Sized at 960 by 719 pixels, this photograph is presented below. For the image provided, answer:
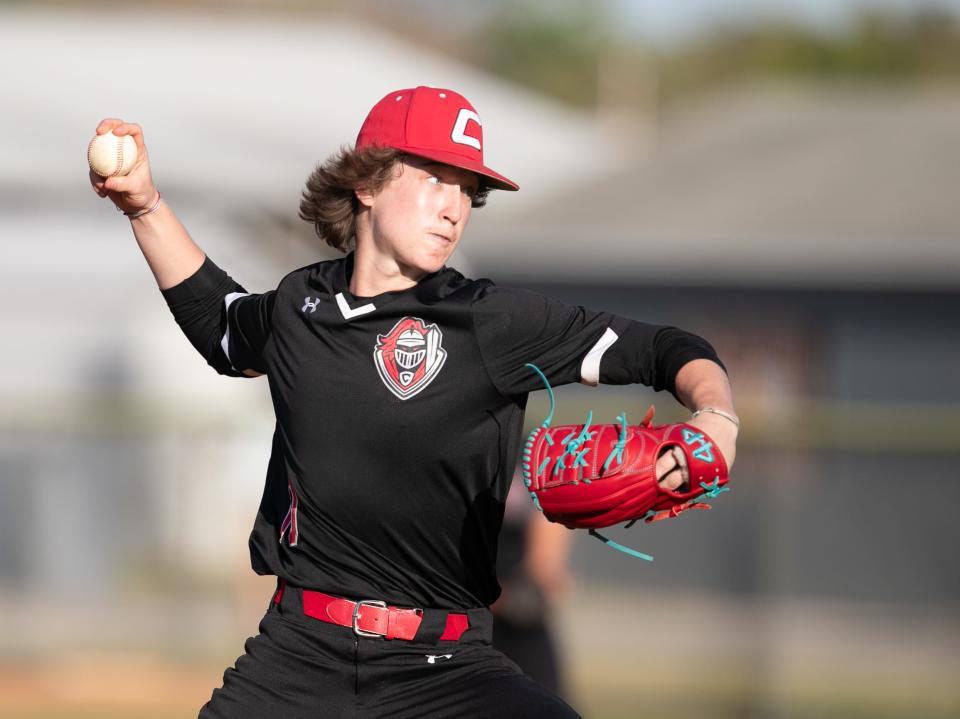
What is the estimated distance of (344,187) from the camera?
3977 millimetres

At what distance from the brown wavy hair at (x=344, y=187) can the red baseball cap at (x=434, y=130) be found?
41 mm

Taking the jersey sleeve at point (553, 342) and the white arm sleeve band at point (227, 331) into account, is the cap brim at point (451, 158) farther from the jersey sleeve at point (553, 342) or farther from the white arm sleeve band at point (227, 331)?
the white arm sleeve band at point (227, 331)

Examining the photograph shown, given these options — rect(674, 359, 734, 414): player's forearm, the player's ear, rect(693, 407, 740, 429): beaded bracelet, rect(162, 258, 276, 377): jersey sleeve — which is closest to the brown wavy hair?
the player's ear

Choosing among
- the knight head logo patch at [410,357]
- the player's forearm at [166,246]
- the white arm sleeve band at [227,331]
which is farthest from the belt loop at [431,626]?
the player's forearm at [166,246]

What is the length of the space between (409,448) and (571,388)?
11.9 m

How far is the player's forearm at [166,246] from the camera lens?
4.14 metres

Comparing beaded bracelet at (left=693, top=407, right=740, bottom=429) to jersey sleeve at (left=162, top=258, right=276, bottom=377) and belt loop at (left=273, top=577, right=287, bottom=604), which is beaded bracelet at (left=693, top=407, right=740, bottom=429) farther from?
jersey sleeve at (left=162, top=258, right=276, bottom=377)

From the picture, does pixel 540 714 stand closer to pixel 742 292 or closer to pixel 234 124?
pixel 742 292

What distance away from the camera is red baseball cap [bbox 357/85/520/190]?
3750 millimetres

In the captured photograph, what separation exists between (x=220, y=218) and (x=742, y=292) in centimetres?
542

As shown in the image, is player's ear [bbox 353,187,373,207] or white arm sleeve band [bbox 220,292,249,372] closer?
player's ear [bbox 353,187,373,207]

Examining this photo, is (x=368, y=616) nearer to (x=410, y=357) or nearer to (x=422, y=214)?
(x=410, y=357)

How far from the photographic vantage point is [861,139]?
19234mm

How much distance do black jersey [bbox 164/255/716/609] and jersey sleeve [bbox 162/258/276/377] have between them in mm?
360
